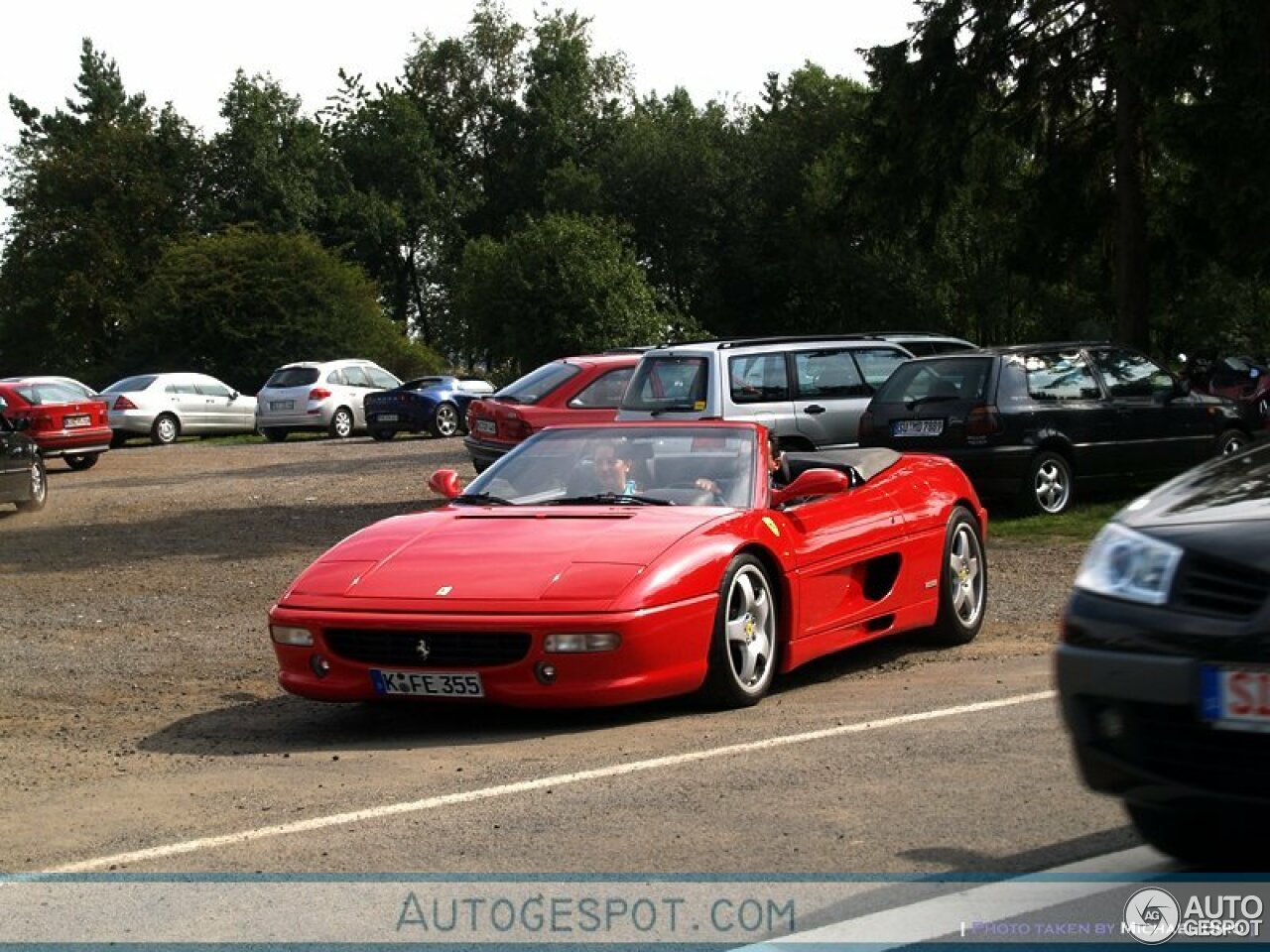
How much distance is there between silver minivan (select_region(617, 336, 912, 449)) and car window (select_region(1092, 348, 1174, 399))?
2269 millimetres

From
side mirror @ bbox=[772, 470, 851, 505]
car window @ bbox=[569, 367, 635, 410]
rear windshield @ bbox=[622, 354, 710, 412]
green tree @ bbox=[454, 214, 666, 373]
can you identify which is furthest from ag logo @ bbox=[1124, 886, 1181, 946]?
green tree @ bbox=[454, 214, 666, 373]

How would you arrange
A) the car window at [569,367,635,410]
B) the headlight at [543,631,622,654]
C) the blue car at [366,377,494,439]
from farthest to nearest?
the blue car at [366,377,494,439] < the car window at [569,367,635,410] < the headlight at [543,631,622,654]

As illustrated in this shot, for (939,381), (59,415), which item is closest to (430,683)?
(939,381)

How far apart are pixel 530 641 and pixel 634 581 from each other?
0.51 m

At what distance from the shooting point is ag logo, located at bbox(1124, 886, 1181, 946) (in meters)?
4.35

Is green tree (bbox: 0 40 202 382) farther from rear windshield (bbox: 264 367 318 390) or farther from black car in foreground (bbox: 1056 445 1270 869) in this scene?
black car in foreground (bbox: 1056 445 1270 869)

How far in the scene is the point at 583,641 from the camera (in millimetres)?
7719

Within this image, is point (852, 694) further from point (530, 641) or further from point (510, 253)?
point (510, 253)

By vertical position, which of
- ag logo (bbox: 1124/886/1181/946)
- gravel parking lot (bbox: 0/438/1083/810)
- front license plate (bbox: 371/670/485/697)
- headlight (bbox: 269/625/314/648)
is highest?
headlight (bbox: 269/625/314/648)

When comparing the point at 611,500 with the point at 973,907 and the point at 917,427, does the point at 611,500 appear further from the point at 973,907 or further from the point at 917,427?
the point at 917,427

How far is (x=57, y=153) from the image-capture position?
72562mm

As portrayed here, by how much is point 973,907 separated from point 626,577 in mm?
3468

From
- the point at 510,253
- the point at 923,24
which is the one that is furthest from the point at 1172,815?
the point at 510,253

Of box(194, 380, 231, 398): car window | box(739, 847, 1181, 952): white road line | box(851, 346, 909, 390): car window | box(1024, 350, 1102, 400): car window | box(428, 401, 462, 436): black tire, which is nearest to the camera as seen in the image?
box(739, 847, 1181, 952): white road line
